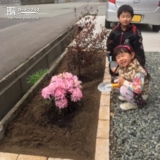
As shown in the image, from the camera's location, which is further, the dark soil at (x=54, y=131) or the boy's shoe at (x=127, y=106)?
the boy's shoe at (x=127, y=106)

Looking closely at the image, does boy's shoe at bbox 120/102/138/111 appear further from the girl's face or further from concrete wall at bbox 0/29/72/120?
concrete wall at bbox 0/29/72/120

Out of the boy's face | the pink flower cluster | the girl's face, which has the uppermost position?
the boy's face

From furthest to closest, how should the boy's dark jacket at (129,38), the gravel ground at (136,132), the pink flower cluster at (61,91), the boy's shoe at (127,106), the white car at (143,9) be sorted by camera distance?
1. the white car at (143,9)
2. the boy's dark jacket at (129,38)
3. the boy's shoe at (127,106)
4. the pink flower cluster at (61,91)
5. the gravel ground at (136,132)

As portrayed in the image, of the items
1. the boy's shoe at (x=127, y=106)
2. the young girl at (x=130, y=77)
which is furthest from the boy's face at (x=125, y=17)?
the boy's shoe at (x=127, y=106)

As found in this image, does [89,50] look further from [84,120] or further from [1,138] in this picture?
[1,138]

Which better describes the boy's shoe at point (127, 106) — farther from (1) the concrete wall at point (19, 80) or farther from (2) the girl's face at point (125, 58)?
(1) the concrete wall at point (19, 80)

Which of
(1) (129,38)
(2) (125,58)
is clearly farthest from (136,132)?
(1) (129,38)

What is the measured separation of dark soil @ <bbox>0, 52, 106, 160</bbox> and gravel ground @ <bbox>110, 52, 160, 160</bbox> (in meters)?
0.23

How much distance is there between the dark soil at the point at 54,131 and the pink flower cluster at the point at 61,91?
228 millimetres

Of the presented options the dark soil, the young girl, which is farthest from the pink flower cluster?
the young girl

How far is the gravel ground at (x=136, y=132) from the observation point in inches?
82.6

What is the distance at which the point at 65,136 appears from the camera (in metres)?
2.34

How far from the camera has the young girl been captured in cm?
261

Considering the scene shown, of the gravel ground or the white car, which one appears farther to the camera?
the white car
